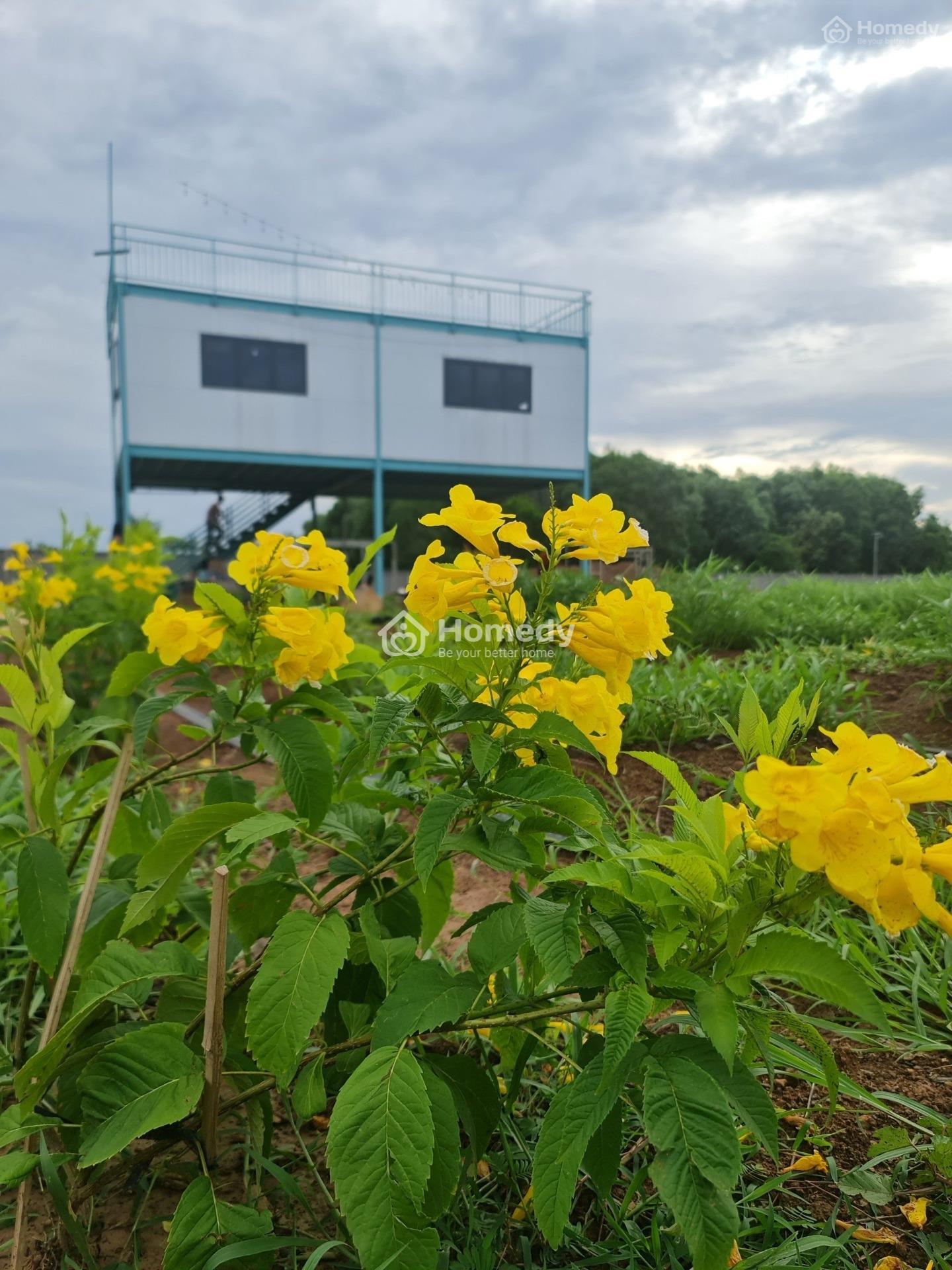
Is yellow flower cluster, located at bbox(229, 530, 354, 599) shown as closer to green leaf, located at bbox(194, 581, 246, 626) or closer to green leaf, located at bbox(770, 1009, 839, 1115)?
green leaf, located at bbox(194, 581, 246, 626)

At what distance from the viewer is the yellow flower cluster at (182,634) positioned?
113 cm

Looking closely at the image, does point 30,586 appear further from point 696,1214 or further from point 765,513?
point 765,513

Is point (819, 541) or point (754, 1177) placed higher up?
point (819, 541)

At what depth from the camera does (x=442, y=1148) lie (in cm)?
82

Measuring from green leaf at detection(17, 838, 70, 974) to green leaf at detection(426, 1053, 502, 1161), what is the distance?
479 mm

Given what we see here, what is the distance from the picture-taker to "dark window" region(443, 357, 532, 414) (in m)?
16.1

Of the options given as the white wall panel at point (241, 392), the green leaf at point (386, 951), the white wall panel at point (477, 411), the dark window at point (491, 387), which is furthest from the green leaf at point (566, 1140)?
the dark window at point (491, 387)

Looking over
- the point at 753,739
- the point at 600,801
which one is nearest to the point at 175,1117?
the point at 600,801

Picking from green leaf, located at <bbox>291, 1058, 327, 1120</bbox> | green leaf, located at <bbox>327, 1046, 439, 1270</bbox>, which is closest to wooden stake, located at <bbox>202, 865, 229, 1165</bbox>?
green leaf, located at <bbox>291, 1058, 327, 1120</bbox>

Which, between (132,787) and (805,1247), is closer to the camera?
(805,1247)

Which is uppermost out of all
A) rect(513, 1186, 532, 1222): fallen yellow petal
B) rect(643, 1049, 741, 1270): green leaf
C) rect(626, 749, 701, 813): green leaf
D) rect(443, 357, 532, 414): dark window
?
rect(443, 357, 532, 414): dark window

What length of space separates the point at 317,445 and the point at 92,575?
10278mm

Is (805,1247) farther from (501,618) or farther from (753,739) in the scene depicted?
(501,618)

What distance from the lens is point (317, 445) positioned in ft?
50.1
